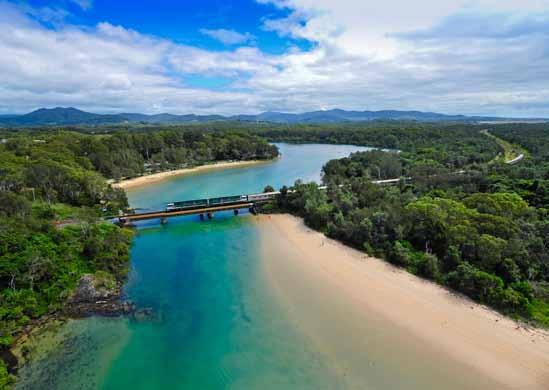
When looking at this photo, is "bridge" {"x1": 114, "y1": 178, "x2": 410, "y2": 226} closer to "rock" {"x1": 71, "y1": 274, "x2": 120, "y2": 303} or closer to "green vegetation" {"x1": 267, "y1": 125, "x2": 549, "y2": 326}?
"green vegetation" {"x1": 267, "y1": 125, "x2": 549, "y2": 326}

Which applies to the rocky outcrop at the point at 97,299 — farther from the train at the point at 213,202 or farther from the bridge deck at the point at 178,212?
the train at the point at 213,202

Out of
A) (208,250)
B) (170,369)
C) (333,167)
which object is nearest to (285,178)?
(333,167)

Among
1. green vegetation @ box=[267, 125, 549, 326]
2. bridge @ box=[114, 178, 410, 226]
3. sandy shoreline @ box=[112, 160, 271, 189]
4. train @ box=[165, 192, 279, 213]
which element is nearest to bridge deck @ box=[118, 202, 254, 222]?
bridge @ box=[114, 178, 410, 226]

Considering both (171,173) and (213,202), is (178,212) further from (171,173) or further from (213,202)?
(171,173)

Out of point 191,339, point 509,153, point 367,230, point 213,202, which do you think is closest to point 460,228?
point 367,230

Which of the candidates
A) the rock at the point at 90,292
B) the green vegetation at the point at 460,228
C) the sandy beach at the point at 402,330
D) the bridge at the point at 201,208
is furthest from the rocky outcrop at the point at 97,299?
the green vegetation at the point at 460,228

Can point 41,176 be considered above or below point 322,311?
above

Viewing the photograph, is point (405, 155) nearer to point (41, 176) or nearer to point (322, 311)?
point (322, 311)
